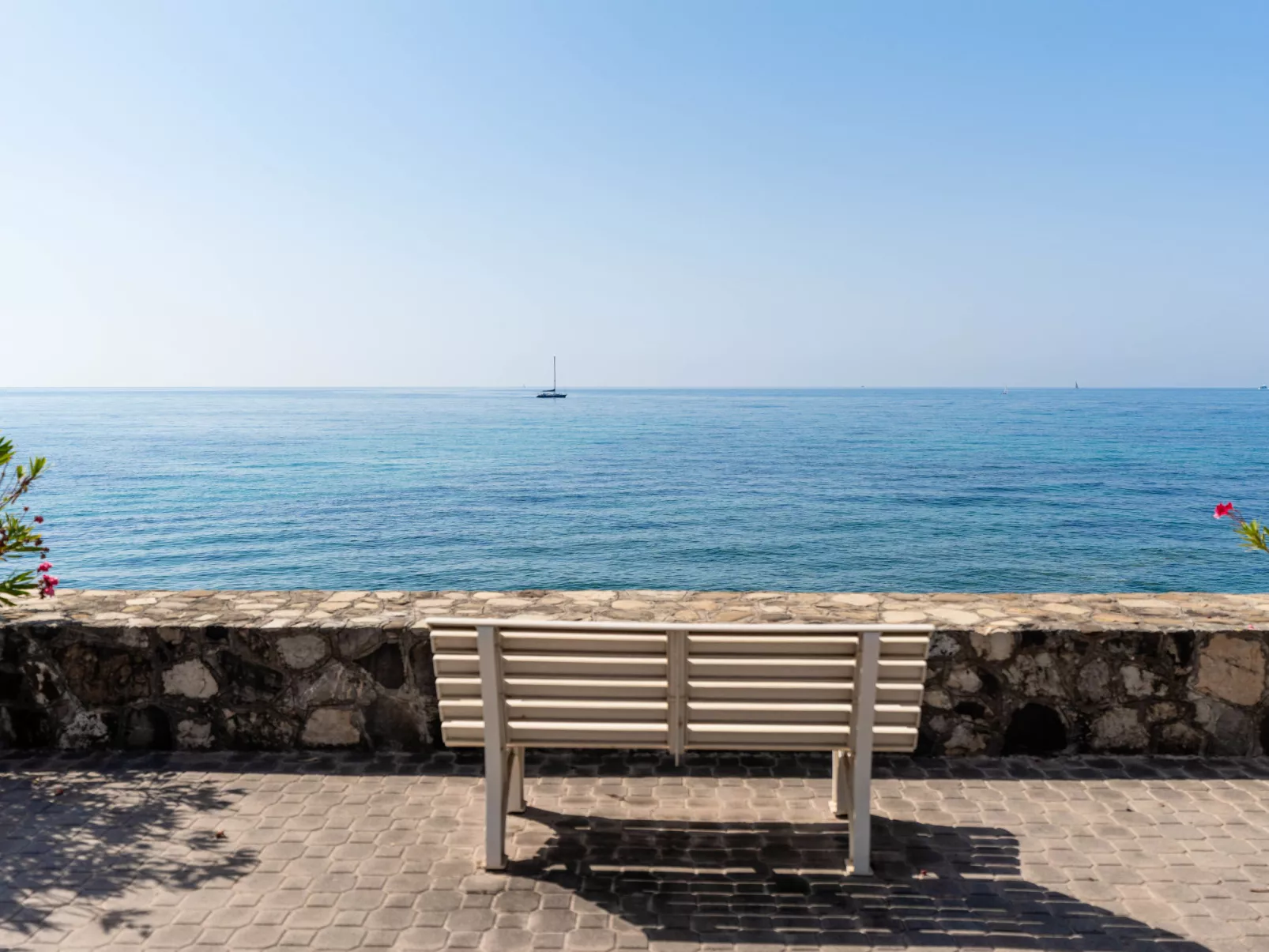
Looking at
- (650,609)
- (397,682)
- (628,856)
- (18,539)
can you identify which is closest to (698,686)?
(628,856)

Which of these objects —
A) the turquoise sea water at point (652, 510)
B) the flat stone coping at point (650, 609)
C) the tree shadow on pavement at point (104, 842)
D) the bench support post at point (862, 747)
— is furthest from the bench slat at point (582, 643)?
the turquoise sea water at point (652, 510)

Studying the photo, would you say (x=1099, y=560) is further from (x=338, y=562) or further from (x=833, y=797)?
(x=833, y=797)

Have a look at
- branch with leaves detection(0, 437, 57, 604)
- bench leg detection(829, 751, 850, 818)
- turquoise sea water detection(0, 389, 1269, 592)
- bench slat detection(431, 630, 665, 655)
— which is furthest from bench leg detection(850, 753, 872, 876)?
turquoise sea water detection(0, 389, 1269, 592)

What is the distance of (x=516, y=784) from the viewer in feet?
12.3

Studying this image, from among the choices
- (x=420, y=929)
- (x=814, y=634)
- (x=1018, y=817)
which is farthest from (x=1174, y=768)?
(x=420, y=929)

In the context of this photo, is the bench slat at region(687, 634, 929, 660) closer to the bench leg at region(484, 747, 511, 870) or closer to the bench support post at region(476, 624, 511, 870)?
the bench support post at region(476, 624, 511, 870)

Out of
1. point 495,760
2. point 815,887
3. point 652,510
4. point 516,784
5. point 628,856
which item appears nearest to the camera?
point 815,887

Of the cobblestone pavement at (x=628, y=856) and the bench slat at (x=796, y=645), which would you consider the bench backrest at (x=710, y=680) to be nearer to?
the bench slat at (x=796, y=645)

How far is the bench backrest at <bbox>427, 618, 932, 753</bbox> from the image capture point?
3.20 m

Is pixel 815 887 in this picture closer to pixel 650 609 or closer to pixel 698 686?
pixel 698 686

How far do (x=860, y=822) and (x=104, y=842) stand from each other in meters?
2.94

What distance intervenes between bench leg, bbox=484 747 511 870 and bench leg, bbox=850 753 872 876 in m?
1.31

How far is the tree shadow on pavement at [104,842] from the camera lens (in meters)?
3.07

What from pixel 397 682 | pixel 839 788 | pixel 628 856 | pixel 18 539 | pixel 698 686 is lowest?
pixel 628 856
